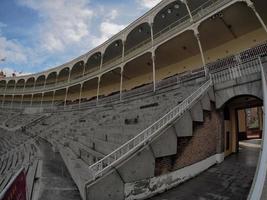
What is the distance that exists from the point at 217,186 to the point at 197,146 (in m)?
1.92

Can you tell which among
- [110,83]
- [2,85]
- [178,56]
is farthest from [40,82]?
[178,56]

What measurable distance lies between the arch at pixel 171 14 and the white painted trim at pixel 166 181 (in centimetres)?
1260

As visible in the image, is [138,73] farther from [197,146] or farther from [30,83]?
[30,83]

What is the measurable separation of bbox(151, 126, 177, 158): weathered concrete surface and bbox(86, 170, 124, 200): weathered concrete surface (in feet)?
5.05

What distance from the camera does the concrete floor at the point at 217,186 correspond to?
19.4 feet

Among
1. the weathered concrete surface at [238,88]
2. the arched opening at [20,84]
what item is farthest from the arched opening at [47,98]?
the weathered concrete surface at [238,88]

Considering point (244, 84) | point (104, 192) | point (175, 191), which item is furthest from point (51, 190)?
point (244, 84)

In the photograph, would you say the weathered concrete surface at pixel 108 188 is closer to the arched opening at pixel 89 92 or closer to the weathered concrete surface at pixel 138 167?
the weathered concrete surface at pixel 138 167

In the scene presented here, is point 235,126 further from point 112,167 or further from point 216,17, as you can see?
point 112,167

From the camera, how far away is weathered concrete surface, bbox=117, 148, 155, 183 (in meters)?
5.61

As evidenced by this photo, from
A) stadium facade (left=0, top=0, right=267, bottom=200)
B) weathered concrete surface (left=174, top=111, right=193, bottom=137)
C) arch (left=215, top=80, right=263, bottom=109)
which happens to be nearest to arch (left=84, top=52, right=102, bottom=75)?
stadium facade (left=0, top=0, right=267, bottom=200)

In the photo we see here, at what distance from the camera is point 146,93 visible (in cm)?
1695

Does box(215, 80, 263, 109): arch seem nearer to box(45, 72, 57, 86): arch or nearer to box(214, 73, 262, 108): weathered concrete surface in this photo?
box(214, 73, 262, 108): weathered concrete surface

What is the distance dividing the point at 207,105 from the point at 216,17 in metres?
8.38
